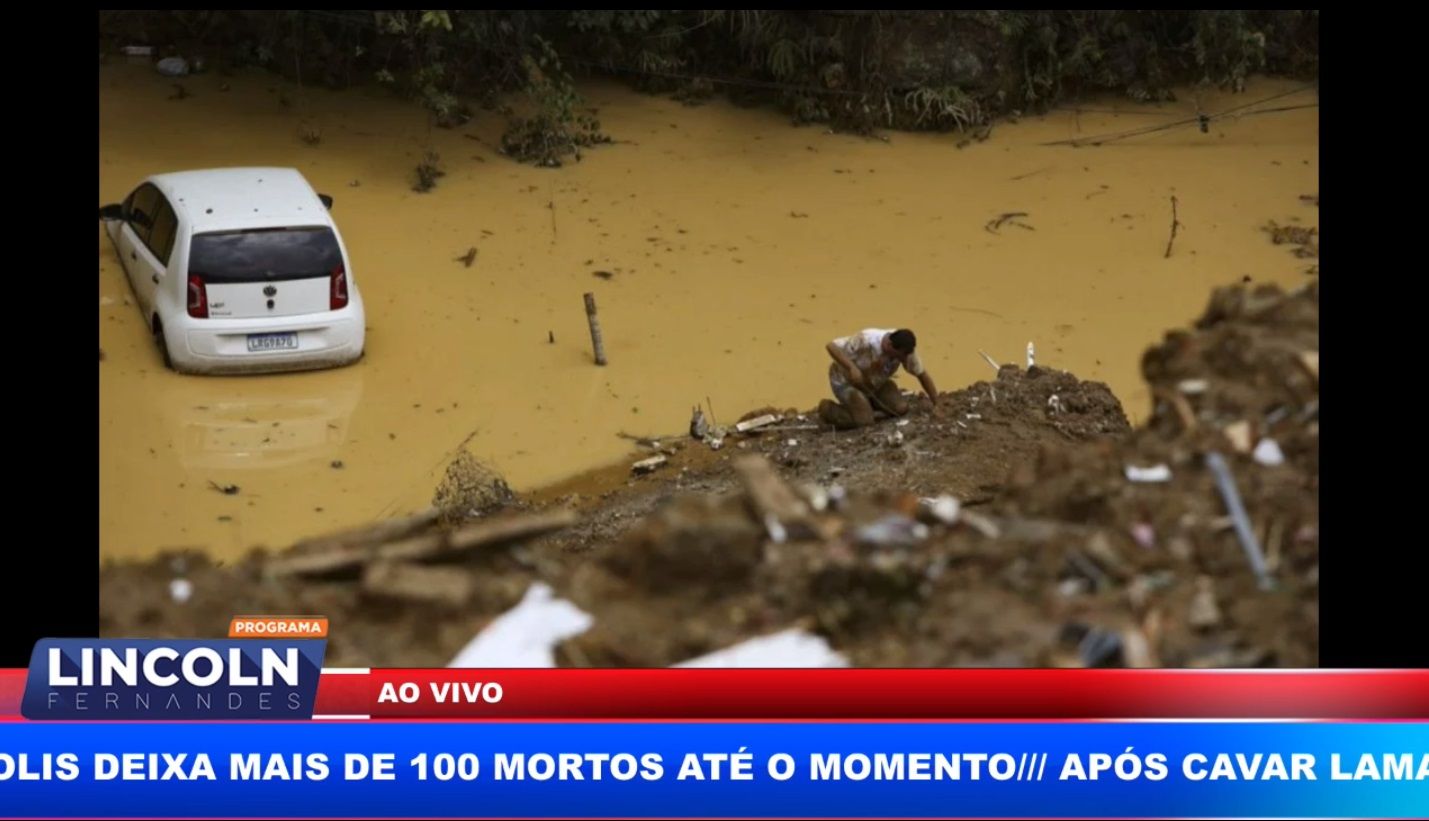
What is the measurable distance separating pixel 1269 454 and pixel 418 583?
4153 mm

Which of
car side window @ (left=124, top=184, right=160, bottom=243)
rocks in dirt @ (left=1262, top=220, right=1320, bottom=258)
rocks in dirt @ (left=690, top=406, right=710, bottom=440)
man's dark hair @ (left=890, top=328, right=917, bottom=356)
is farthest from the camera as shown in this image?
rocks in dirt @ (left=1262, top=220, right=1320, bottom=258)

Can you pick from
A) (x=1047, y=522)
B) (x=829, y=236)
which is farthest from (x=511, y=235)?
(x=1047, y=522)

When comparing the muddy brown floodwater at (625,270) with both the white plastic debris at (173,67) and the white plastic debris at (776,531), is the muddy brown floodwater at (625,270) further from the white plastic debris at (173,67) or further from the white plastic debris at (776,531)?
the white plastic debris at (776,531)

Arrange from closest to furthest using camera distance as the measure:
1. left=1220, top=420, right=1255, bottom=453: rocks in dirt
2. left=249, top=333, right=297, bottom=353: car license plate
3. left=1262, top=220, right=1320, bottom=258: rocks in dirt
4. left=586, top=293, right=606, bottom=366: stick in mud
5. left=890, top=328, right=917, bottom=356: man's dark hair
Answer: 1. left=1220, top=420, right=1255, bottom=453: rocks in dirt
2. left=890, top=328, right=917, bottom=356: man's dark hair
3. left=249, top=333, right=297, bottom=353: car license plate
4. left=586, top=293, right=606, bottom=366: stick in mud
5. left=1262, top=220, right=1320, bottom=258: rocks in dirt

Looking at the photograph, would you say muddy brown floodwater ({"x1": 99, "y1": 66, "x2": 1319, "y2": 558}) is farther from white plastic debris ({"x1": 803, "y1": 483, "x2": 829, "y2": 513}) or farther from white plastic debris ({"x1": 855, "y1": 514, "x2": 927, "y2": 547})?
white plastic debris ({"x1": 855, "y1": 514, "x2": 927, "y2": 547})

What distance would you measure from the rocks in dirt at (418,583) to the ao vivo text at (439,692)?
2.24ft

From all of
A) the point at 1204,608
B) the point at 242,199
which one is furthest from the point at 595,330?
the point at 1204,608

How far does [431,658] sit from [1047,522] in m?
2.95

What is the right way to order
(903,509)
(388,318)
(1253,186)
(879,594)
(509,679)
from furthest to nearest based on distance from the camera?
(1253,186), (388,318), (903,509), (879,594), (509,679)

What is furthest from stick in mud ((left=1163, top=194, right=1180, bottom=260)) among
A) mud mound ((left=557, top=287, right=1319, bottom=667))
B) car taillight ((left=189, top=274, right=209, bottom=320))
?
car taillight ((left=189, top=274, right=209, bottom=320))

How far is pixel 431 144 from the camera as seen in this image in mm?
18094

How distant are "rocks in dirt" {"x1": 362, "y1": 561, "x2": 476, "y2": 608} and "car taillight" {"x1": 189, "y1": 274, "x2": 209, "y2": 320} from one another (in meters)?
5.41

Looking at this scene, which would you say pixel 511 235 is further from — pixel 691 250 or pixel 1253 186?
pixel 1253 186

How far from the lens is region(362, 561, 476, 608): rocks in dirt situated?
7953mm
